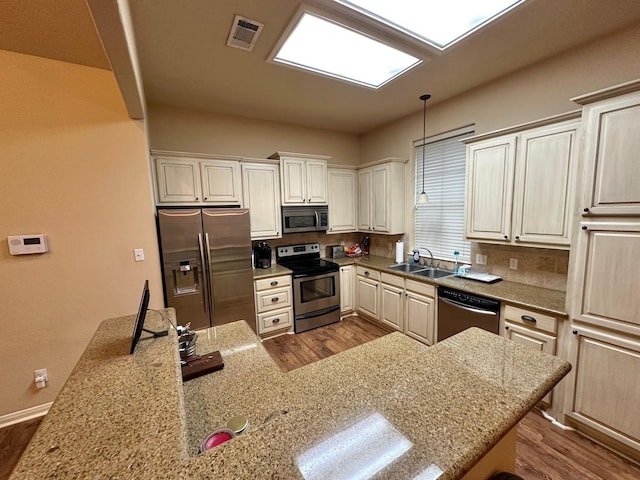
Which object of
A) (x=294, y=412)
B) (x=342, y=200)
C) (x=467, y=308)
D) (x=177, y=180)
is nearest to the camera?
(x=294, y=412)

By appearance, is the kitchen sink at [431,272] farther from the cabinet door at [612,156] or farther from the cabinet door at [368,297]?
the cabinet door at [612,156]

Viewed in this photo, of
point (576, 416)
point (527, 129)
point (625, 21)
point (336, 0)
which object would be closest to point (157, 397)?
point (336, 0)

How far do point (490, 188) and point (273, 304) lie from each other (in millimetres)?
A: 2737

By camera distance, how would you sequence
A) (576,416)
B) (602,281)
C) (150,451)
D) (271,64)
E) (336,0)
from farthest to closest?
(271,64) < (576,416) < (602,281) < (336,0) < (150,451)

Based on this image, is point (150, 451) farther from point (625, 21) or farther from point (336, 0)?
point (625, 21)

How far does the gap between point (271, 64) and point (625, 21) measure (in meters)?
2.66

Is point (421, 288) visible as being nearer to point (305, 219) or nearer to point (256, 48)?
point (305, 219)

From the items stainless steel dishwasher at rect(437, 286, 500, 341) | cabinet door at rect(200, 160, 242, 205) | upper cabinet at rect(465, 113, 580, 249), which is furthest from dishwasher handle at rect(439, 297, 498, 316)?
cabinet door at rect(200, 160, 242, 205)

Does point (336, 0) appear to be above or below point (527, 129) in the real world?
above

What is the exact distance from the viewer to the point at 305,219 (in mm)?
3750

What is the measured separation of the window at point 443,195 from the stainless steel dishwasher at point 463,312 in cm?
77

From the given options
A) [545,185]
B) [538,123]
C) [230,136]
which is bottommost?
[545,185]

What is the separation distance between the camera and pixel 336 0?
156cm

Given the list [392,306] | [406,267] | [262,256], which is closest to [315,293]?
[262,256]
